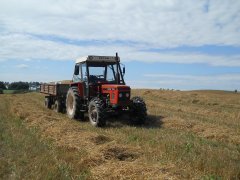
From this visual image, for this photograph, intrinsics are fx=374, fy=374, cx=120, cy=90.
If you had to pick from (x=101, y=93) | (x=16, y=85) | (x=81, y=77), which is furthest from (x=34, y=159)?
(x=16, y=85)

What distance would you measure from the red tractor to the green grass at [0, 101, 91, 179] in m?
2.94

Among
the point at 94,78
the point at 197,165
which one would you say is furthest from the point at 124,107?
the point at 197,165

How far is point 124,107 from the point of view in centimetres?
1310

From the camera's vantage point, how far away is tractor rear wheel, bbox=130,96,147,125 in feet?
43.1

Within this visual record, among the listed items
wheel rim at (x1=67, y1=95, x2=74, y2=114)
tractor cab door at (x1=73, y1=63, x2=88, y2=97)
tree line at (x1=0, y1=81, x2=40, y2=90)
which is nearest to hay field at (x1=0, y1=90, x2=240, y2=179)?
tractor cab door at (x1=73, y1=63, x2=88, y2=97)

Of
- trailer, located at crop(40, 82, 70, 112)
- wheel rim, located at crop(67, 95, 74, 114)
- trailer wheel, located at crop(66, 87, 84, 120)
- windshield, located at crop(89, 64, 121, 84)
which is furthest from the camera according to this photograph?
trailer, located at crop(40, 82, 70, 112)

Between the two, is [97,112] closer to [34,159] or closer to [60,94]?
[34,159]

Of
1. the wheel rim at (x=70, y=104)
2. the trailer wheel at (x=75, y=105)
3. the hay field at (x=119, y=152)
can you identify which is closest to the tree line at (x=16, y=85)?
the wheel rim at (x=70, y=104)

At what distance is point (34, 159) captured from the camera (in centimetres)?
742

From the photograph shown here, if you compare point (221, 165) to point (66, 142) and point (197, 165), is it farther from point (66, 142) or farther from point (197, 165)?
point (66, 142)

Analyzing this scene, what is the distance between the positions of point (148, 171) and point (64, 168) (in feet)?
5.23

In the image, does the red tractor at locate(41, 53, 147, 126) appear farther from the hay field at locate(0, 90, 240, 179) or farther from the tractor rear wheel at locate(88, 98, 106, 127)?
the hay field at locate(0, 90, 240, 179)

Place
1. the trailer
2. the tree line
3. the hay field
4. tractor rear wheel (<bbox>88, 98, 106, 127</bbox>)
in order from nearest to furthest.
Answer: the hay field
tractor rear wheel (<bbox>88, 98, 106, 127</bbox>)
the trailer
the tree line

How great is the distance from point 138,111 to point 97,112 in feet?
5.33
